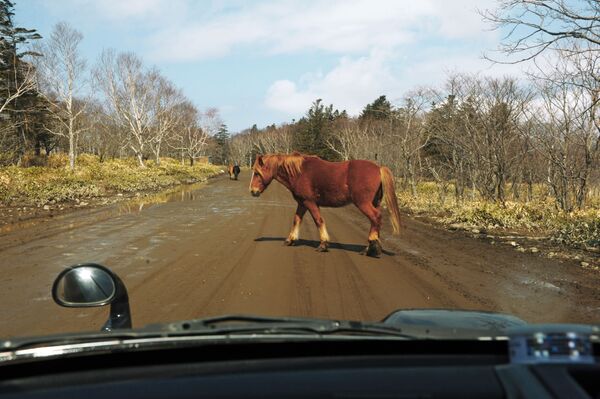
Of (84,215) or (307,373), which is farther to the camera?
(84,215)

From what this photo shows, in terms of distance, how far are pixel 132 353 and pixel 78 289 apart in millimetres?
1383

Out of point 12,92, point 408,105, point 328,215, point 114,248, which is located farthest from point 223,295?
point 12,92

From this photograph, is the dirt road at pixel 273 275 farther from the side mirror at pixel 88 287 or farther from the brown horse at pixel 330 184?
the side mirror at pixel 88 287

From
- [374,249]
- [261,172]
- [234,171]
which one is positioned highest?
[261,172]

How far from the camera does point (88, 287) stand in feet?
9.74

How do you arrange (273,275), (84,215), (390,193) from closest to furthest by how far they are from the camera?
(273,275) < (390,193) < (84,215)

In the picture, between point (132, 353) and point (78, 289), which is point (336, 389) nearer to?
point (132, 353)

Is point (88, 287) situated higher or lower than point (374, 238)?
higher

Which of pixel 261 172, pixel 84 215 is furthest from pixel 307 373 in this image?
pixel 84 215

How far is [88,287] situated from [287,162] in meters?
8.14

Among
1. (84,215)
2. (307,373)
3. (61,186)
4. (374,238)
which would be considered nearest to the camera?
(307,373)

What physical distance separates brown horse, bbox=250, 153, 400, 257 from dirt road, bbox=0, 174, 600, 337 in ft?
2.13

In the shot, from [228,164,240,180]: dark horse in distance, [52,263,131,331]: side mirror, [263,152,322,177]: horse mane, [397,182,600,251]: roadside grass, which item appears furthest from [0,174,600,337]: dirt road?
[228,164,240,180]: dark horse in distance

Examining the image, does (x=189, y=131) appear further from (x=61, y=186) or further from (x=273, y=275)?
(x=273, y=275)
